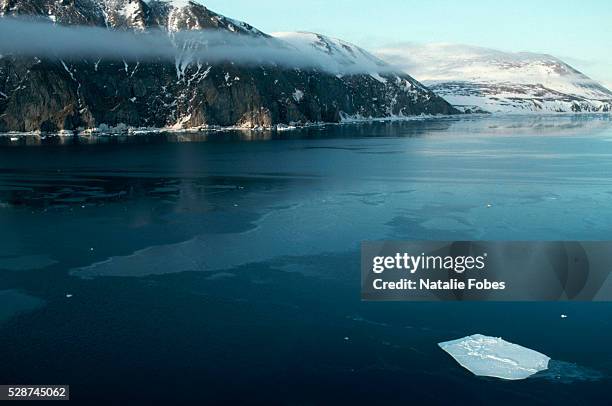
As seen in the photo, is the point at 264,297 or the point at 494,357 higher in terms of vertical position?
the point at 264,297

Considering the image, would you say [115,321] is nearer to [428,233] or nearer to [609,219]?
[428,233]

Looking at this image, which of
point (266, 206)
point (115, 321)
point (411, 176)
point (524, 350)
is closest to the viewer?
point (524, 350)

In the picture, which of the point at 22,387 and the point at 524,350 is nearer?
the point at 22,387

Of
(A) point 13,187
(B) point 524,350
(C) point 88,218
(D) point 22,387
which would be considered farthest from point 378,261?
(A) point 13,187

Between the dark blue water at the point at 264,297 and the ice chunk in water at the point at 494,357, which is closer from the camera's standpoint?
the dark blue water at the point at 264,297
